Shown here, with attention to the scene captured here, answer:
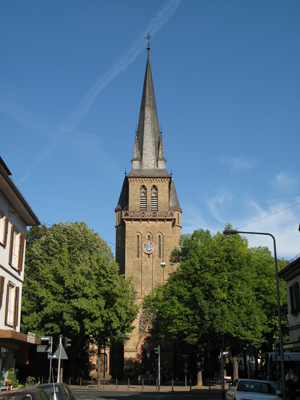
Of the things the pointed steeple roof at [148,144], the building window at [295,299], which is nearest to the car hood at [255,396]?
the building window at [295,299]

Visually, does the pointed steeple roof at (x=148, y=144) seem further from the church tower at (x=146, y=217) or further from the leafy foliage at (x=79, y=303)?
the leafy foliage at (x=79, y=303)

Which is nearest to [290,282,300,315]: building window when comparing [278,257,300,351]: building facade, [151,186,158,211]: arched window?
[278,257,300,351]: building facade

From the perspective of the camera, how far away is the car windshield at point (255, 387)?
57.0ft

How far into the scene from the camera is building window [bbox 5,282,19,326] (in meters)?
22.1

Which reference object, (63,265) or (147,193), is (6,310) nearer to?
(63,265)

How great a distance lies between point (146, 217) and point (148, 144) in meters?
11.2

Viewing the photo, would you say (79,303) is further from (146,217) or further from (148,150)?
(148,150)

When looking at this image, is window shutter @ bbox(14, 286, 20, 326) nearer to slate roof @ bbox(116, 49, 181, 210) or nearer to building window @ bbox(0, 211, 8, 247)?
building window @ bbox(0, 211, 8, 247)

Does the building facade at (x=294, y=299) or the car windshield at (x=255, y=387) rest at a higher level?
the building facade at (x=294, y=299)

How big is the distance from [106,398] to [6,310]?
26.8ft

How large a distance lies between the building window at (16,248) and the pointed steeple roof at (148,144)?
124 feet

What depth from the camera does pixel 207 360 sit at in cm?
4906

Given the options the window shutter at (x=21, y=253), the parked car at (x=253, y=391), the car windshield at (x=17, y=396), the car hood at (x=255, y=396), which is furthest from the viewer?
the window shutter at (x=21, y=253)

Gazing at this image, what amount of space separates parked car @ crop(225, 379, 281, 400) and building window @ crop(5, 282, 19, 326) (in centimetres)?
1063
